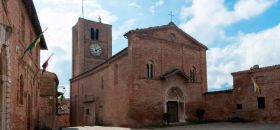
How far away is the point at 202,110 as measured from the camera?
27.6 metres

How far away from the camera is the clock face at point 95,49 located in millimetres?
46594

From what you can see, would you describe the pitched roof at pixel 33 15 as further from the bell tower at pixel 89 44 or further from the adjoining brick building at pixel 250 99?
the bell tower at pixel 89 44

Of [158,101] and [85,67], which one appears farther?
[85,67]

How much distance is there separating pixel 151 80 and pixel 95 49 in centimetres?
2304

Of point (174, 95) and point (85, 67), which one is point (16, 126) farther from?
point (85, 67)

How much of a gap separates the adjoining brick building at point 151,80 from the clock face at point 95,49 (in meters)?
13.4

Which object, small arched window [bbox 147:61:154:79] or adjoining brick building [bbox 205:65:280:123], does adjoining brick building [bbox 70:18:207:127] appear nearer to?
small arched window [bbox 147:61:154:79]

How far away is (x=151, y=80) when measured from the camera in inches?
1005

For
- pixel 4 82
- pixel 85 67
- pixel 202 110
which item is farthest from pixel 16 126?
pixel 85 67

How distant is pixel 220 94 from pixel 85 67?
2339cm

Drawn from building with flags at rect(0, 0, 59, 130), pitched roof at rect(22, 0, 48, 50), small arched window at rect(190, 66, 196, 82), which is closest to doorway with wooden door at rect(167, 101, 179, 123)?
small arched window at rect(190, 66, 196, 82)

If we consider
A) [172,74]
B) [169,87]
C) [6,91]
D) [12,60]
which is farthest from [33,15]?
[169,87]

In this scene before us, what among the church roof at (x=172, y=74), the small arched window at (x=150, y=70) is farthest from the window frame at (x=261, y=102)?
the small arched window at (x=150, y=70)

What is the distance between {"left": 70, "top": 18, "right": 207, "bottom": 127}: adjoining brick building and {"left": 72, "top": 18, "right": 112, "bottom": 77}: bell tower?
41.4ft
